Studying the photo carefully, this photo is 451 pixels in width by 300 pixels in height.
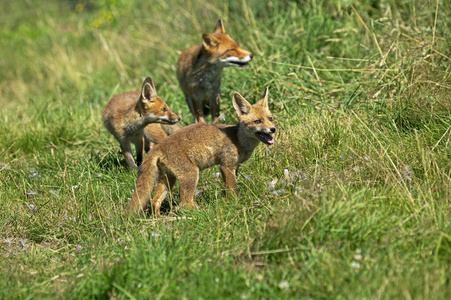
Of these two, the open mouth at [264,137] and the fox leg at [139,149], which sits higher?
the open mouth at [264,137]

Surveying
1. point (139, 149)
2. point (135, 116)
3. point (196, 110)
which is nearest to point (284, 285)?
point (135, 116)

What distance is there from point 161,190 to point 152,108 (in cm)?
147

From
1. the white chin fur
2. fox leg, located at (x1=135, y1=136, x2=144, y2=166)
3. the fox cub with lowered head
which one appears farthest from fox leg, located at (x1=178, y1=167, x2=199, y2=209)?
the white chin fur

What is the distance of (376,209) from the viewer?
4.18 meters

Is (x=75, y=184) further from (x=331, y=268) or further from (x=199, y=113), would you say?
(x=331, y=268)

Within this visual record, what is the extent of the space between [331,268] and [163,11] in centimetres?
972

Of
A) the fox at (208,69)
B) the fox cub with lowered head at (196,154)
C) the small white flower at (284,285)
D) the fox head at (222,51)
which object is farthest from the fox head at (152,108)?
the small white flower at (284,285)

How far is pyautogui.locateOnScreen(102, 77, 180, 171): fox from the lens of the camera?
658 centimetres

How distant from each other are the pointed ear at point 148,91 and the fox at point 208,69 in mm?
1230

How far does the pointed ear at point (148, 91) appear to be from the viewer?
6545mm

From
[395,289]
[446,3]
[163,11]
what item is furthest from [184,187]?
[163,11]

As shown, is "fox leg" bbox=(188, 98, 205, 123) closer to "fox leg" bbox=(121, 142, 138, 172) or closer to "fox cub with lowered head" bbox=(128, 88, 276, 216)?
"fox leg" bbox=(121, 142, 138, 172)

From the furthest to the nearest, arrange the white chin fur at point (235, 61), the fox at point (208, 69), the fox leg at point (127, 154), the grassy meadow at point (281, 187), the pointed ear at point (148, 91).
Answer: the fox at point (208, 69) → the white chin fur at point (235, 61) → the fox leg at point (127, 154) → the pointed ear at point (148, 91) → the grassy meadow at point (281, 187)

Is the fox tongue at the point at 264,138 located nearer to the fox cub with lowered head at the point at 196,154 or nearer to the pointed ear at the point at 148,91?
the fox cub with lowered head at the point at 196,154
